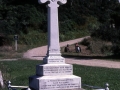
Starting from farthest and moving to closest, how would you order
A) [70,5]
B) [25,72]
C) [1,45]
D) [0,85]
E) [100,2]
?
[100,2] → [70,5] → [1,45] → [25,72] → [0,85]

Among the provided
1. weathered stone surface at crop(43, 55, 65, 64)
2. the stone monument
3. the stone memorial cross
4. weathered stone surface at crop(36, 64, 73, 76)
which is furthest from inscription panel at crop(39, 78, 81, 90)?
the stone memorial cross

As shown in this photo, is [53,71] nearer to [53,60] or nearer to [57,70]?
[57,70]

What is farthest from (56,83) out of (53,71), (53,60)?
(53,60)

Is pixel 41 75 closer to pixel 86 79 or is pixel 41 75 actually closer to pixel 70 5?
pixel 86 79

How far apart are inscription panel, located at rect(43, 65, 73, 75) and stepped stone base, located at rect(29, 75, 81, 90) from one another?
150 mm

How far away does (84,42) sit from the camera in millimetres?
53781

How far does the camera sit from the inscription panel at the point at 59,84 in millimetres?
11750

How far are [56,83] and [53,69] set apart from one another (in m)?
0.45

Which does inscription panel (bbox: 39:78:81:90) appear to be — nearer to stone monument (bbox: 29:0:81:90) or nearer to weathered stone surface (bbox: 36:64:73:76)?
stone monument (bbox: 29:0:81:90)

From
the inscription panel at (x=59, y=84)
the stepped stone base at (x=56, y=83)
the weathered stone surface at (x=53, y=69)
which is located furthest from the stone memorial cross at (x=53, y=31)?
the inscription panel at (x=59, y=84)

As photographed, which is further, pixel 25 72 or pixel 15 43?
pixel 15 43

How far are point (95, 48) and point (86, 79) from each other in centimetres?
2923

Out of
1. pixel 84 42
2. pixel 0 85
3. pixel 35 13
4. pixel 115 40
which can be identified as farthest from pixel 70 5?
pixel 0 85

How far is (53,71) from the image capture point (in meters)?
12.1
